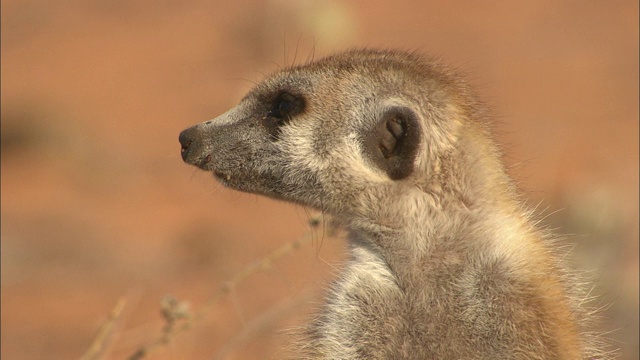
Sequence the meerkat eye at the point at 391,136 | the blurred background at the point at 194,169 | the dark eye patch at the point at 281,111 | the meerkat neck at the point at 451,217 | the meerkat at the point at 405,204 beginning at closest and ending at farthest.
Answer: the meerkat at the point at 405,204 < the meerkat neck at the point at 451,217 < the meerkat eye at the point at 391,136 < the dark eye patch at the point at 281,111 < the blurred background at the point at 194,169

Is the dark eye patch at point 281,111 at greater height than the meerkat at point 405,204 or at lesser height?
greater

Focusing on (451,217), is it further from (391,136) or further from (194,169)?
(194,169)

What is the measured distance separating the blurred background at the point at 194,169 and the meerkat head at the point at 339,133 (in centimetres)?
25

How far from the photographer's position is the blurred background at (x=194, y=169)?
20.8 feet

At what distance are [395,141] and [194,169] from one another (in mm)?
6018

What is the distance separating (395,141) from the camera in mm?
3418

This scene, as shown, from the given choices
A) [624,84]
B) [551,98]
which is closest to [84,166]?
[551,98]

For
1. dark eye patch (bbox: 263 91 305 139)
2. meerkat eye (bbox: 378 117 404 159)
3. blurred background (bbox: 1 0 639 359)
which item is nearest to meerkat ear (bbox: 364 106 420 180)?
meerkat eye (bbox: 378 117 404 159)

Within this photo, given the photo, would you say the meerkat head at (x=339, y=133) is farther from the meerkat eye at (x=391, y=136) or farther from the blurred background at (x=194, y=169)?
the blurred background at (x=194, y=169)

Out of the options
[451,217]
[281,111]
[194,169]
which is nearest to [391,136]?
[451,217]

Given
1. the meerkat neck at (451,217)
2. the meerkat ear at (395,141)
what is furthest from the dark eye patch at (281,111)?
the meerkat neck at (451,217)

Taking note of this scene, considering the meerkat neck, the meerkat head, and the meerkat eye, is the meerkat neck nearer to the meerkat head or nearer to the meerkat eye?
the meerkat head

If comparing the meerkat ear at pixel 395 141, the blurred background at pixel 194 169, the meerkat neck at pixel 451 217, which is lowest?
the blurred background at pixel 194 169

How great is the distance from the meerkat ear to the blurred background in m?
0.51
